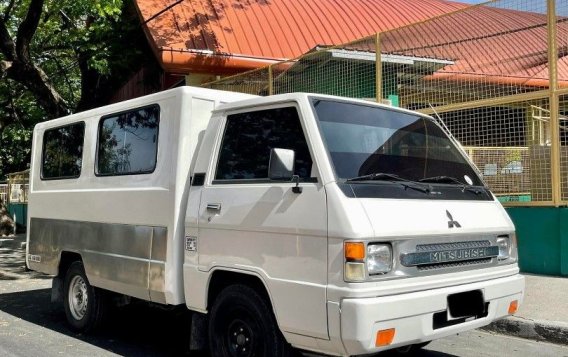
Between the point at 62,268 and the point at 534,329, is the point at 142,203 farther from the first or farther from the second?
the point at 534,329

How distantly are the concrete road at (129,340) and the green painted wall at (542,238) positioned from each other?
2269 millimetres

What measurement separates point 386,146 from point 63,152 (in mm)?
4015

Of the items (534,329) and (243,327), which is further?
(534,329)

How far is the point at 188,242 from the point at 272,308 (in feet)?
3.42

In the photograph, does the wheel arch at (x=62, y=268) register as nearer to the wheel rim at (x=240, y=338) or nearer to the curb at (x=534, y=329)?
the wheel rim at (x=240, y=338)

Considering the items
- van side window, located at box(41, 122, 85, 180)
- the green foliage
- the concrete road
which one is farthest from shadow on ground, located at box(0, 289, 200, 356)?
the green foliage

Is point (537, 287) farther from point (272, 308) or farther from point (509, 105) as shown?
point (272, 308)

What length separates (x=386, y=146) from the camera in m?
4.45

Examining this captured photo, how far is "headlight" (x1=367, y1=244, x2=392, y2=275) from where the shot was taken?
3578 mm

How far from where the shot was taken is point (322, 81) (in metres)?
10.5

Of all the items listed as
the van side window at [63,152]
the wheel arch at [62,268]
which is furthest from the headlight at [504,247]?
the van side window at [63,152]

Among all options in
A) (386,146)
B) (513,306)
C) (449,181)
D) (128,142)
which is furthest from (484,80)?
(128,142)

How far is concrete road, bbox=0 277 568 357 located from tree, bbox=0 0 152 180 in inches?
271

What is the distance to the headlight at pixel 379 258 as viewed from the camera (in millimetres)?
3578
